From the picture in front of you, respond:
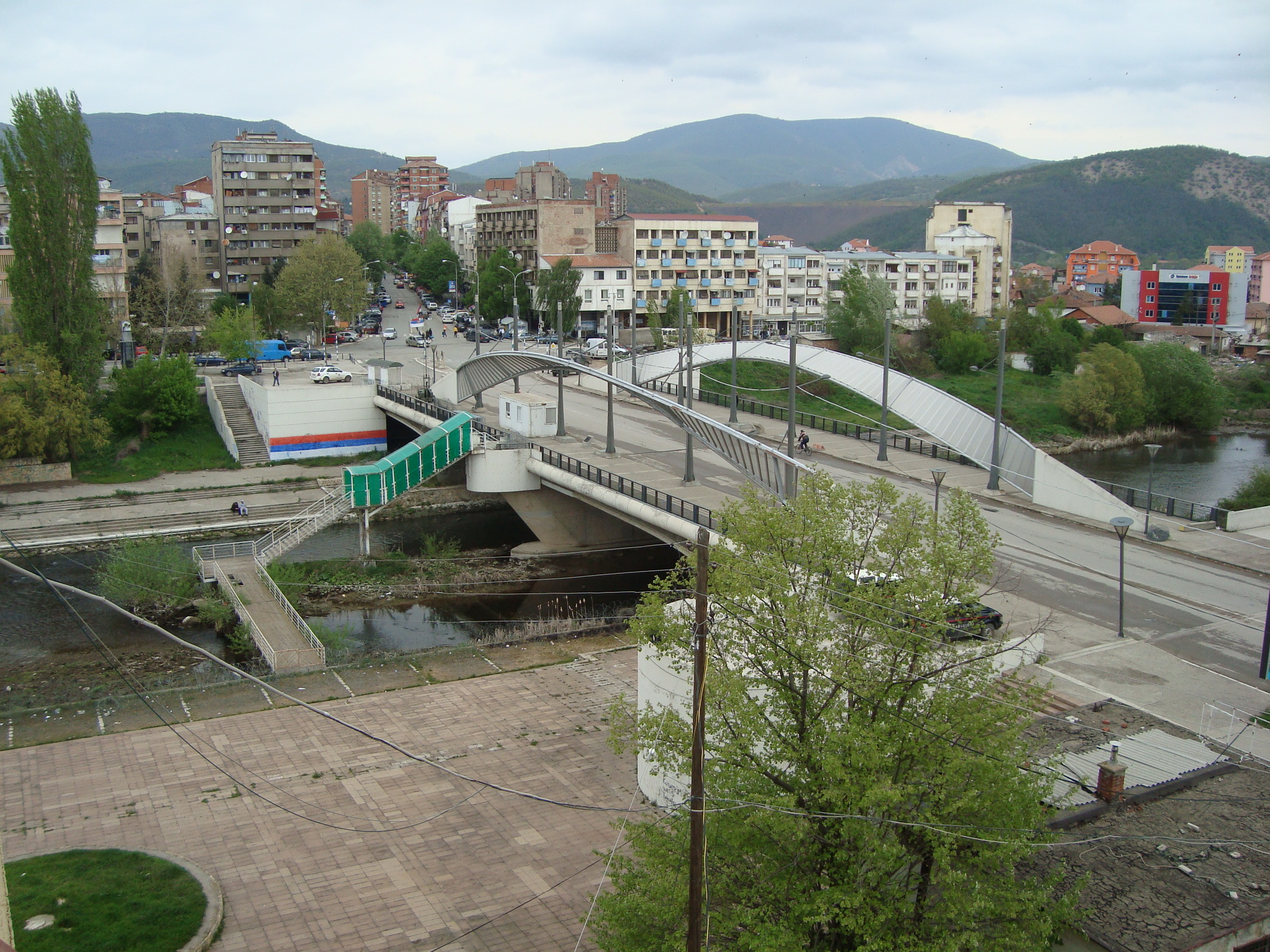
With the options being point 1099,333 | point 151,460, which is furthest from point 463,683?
point 1099,333

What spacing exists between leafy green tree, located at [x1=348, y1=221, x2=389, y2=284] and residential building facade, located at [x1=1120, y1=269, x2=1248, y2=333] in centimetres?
7871

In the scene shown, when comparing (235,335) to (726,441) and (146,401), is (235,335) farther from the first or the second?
(726,441)

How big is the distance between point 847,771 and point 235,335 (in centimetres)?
5678

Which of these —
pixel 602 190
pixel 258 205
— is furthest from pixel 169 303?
pixel 602 190

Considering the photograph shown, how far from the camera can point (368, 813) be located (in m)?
17.2

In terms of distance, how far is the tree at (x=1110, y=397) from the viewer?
194ft

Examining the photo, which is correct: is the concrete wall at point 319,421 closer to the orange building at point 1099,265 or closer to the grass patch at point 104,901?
the grass patch at point 104,901

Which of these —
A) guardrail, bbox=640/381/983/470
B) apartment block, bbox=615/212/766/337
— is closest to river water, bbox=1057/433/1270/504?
guardrail, bbox=640/381/983/470

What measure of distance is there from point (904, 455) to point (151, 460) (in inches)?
1306

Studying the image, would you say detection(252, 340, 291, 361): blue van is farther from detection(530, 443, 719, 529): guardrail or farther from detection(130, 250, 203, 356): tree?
detection(530, 443, 719, 529): guardrail

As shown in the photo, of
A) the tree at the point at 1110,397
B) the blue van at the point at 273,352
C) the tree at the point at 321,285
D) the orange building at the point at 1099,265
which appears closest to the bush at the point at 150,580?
the blue van at the point at 273,352

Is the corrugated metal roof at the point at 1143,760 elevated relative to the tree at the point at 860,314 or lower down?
lower down

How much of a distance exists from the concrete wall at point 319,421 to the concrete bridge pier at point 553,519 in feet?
48.9

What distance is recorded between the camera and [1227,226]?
Answer: 188625mm
